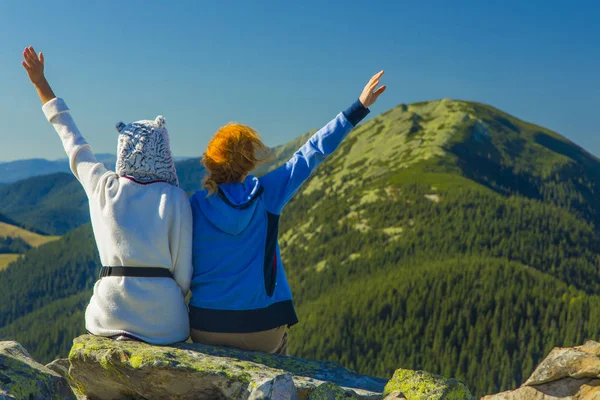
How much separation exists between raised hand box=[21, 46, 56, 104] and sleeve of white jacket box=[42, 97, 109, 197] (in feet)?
0.94

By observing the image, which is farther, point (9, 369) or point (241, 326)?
point (241, 326)

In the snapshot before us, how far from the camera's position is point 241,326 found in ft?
27.7

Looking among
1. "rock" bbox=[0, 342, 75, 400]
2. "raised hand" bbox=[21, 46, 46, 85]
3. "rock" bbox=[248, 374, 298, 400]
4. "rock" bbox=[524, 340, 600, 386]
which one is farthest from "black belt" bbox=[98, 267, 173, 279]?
"rock" bbox=[524, 340, 600, 386]

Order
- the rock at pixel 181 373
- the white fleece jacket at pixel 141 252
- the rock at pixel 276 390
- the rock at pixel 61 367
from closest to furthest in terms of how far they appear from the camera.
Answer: the rock at pixel 276 390
the rock at pixel 181 373
the white fleece jacket at pixel 141 252
the rock at pixel 61 367

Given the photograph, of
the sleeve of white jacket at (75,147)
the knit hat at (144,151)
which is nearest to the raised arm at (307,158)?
the knit hat at (144,151)

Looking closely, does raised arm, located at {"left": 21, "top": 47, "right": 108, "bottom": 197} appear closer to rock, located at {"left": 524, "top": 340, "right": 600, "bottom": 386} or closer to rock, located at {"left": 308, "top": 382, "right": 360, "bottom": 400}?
rock, located at {"left": 308, "top": 382, "right": 360, "bottom": 400}

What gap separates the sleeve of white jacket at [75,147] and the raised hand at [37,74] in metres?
0.29

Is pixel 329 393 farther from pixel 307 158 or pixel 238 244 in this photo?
pixel 307 158

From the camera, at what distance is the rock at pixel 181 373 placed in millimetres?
7426

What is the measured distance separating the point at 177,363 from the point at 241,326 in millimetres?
1203

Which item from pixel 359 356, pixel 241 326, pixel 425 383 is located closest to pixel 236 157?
pixel 241 326

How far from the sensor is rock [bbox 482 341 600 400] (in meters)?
7.43

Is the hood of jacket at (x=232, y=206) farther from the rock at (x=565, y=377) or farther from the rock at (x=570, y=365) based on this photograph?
the rock at (x=570, y=365)

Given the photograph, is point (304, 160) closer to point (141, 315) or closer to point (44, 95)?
point (141, 315)
